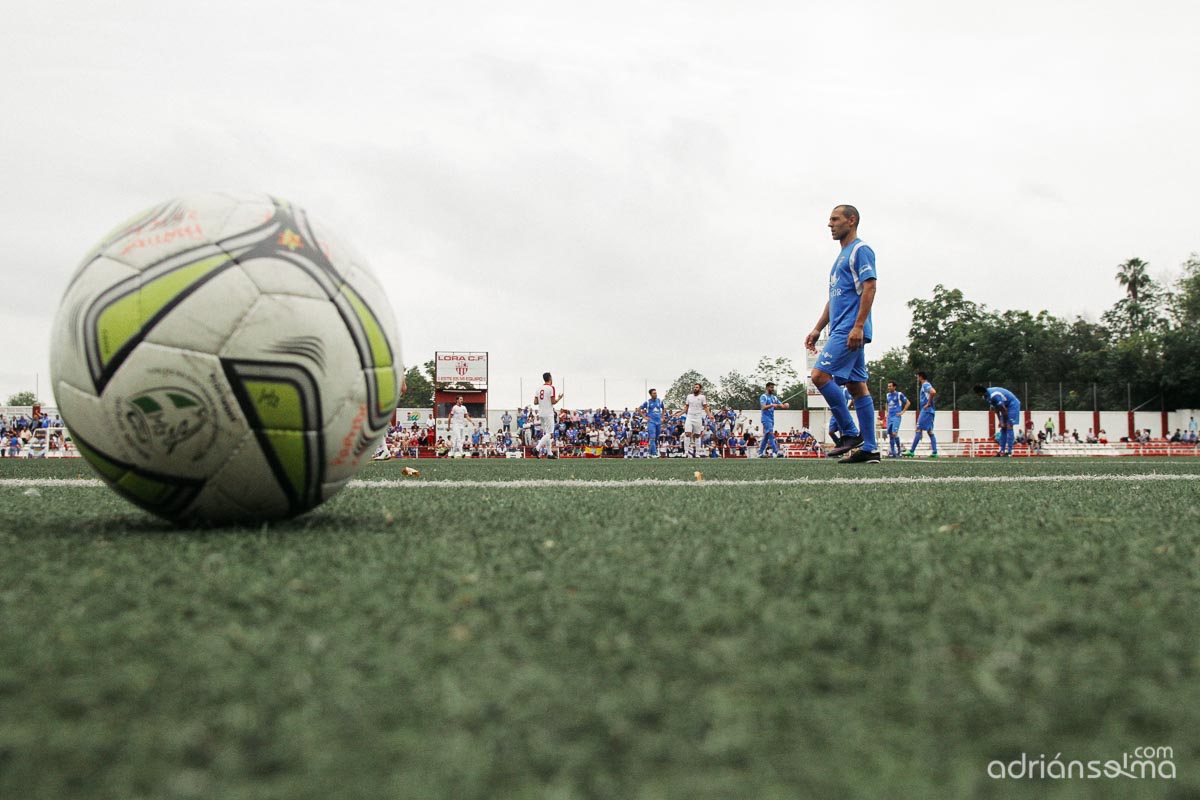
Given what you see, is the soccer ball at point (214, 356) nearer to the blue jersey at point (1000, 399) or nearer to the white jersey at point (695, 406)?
the blue jersey at point (1000, 399)

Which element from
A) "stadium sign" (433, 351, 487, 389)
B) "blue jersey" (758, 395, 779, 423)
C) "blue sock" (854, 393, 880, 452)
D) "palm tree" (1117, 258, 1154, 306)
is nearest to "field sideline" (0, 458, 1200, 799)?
"blue sock" (854, 393, 880, 452)

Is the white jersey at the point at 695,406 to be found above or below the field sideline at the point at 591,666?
above

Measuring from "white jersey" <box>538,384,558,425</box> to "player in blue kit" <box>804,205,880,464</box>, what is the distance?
13058 millimetres

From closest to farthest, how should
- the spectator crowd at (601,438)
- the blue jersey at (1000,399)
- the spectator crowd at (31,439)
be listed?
the blue jersey at (1000,399) → the spectator crowd at (31,439) → the spectator crowd at (601,438)

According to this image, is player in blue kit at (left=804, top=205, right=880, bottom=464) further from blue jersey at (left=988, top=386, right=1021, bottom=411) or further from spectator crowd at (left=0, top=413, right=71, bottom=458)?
spectator crowd at (left=0, top=413, right=71, bottom=458)

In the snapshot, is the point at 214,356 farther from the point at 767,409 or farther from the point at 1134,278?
the point at 1134,278

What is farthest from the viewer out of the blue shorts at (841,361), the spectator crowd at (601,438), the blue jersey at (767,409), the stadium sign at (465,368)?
the stadium sign at (465,368)

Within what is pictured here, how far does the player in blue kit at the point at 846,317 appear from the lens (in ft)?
26.8

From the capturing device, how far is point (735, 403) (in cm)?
8700

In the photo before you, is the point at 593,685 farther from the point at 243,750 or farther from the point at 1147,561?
the point at 1147,561


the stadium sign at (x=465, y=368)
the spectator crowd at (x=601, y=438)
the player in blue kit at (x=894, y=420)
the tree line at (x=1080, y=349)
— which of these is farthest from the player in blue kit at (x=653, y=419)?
the tree line at (x=1080, y=349)

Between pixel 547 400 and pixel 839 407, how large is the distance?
13.6 meters

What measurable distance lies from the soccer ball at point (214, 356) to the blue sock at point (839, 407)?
5.93 metres

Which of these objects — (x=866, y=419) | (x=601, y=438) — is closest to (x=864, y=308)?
(x=866, y=419)
